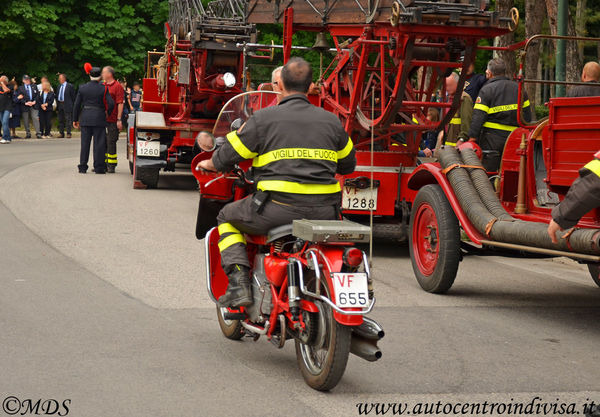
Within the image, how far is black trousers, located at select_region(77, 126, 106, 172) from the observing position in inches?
763

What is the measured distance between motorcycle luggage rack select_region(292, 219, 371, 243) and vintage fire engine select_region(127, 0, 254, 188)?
11534 mm

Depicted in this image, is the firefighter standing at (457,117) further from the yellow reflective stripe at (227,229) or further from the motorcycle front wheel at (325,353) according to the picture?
the motorcycle front wheel at (325,353)

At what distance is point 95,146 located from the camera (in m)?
19.5

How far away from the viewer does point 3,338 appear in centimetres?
633

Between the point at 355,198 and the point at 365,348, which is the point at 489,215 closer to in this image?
the point at 355,198

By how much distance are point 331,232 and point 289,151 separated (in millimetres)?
660

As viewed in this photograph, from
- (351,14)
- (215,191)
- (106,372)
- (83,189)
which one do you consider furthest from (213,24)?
(106,372)

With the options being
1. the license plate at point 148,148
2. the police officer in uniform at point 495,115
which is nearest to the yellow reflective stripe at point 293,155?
the police officer in uniform at point 495,115

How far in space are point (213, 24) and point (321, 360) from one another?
12679mm

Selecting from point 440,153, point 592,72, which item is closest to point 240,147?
point 440,153

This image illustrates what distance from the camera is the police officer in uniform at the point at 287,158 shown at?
5.73 m

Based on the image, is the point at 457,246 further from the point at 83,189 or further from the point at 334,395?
the point at 83,189

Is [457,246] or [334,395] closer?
[334,395]

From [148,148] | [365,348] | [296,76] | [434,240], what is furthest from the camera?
[148,148]
